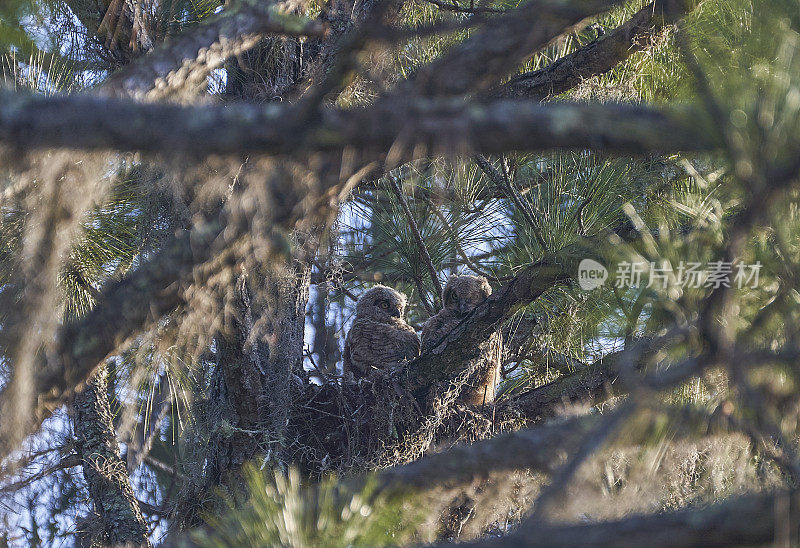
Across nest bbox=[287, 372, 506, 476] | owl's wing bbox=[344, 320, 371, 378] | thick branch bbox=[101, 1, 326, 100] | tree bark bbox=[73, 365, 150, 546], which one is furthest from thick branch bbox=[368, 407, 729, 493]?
owl's wing bbox=[344, 320, 371, 378]

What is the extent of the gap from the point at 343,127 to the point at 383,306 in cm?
390

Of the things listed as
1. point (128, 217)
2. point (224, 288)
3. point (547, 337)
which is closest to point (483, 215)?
point (547, 337)

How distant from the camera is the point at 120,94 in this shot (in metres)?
2.19

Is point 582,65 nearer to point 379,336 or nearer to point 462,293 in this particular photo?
point 462,293

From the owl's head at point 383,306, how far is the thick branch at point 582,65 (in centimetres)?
205

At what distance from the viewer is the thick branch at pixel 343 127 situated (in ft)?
3.67

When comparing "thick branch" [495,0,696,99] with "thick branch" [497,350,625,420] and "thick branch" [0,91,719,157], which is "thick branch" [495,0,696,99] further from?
"thick branch" [0,91,719,157]

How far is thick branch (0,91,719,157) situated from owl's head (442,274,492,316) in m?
3.41

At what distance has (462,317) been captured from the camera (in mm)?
4133

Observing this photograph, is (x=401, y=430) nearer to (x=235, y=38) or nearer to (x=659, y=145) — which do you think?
(x=235, y=38)

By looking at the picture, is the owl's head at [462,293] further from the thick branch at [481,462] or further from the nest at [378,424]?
the thick branch at [481,462]

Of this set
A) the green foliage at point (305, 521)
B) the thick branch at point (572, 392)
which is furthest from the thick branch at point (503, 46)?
the thick branch at point (572, 392)

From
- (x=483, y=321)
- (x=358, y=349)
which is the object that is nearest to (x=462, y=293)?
(x=358, y=349)

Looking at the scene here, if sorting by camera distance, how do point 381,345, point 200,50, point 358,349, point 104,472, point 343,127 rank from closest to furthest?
point 343,127, point 200,50, point 104,472, point 381,345, point 358,349
